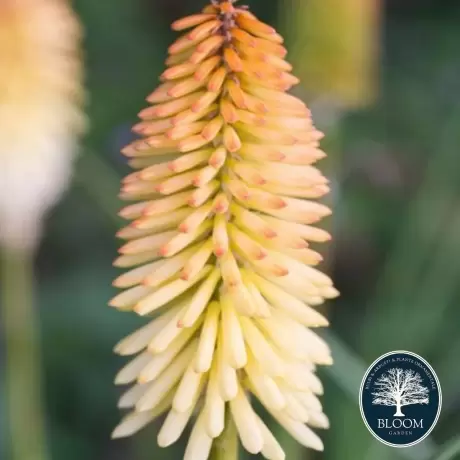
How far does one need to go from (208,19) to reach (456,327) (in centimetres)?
107

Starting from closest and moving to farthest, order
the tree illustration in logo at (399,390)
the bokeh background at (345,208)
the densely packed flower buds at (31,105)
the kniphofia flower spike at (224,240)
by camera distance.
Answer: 1. the kniphofia flower spike at (224,240)
2. the tree illustration in logo at (399,390)
3. the densely packed flower buds at (31,105)
4. the bokeh background at (345,208)

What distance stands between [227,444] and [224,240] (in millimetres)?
230

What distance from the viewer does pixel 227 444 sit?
1.03 metres

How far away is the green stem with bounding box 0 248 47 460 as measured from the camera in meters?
1.40

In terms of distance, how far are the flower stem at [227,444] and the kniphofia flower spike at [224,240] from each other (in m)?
0.02

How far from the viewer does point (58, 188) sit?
1.48m

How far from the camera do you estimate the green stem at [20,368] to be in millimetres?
1404

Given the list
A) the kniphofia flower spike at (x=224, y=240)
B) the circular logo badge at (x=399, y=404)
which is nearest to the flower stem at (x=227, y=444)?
the kniphofia flower spike at (x=224, y=240)

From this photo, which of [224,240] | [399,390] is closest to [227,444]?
[224,240]

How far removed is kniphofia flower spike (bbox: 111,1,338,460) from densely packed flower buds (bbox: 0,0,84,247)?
0.38 m

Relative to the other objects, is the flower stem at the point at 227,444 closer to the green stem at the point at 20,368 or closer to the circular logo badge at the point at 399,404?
the circular logo badge at the point at 399,404

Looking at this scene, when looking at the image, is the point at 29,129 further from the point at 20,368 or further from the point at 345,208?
the point at 345,208

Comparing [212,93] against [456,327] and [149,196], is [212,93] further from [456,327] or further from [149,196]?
[456,327]

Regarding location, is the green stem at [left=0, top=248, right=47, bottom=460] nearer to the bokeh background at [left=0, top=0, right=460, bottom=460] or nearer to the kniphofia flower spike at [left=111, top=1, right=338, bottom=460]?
the bokeh background at [left=0, top=0, right=460, bottom=460]
